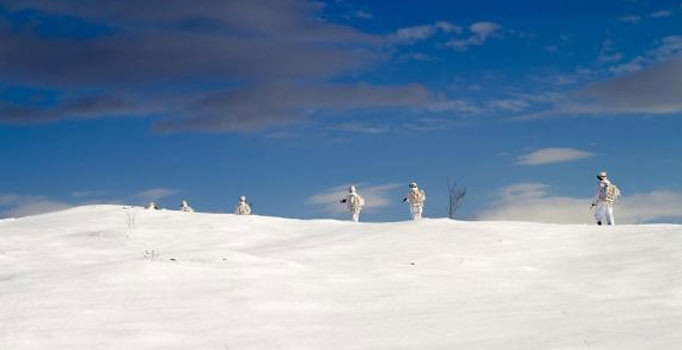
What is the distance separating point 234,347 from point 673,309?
4822 mm

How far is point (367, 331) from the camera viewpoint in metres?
8.05

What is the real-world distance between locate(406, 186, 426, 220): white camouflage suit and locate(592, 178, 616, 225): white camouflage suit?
523 cm

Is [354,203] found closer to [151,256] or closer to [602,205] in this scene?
[602,205]

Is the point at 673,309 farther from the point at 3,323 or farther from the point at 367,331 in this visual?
the point at 3,323

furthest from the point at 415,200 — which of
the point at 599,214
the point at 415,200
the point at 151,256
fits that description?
the point at 151,256

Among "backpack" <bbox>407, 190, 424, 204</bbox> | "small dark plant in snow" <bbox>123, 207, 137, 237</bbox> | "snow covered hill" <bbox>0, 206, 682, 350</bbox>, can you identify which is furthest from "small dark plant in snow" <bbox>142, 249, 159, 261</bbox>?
"backpack" <bbox>407, 190, 424, 204</bbox>

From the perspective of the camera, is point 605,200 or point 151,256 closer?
point 151,256

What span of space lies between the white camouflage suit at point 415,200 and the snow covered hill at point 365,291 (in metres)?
6.92

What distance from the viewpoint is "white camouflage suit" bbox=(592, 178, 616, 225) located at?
70.0 ft

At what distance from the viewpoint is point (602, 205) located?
21.5 m

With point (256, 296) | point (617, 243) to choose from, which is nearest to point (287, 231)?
point (617, 243)

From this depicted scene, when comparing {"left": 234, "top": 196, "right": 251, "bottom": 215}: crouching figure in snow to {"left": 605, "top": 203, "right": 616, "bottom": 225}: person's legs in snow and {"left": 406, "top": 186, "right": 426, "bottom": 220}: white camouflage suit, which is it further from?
{"left": 605, "top": 203, "right": 616, "bottom": 225}: person's legs in snow

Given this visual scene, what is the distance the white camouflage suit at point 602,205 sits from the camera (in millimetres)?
21328

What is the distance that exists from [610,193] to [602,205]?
38 centimetres
